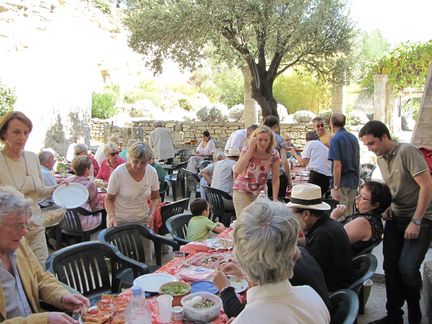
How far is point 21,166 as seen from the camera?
3.25 metres

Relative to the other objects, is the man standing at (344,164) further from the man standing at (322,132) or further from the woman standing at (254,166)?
the man standing at (322,132)

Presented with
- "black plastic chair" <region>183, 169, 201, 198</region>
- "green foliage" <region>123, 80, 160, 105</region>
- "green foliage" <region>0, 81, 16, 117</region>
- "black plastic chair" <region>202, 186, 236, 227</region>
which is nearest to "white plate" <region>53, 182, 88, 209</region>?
"black plastic chair" <region>202, 186, 236, 227</region>

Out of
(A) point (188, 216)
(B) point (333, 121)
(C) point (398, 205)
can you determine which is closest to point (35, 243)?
(A) point (188, 216)

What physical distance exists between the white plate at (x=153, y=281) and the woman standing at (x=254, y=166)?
6.34ft

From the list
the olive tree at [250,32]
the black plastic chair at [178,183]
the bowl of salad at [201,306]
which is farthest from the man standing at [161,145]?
the bowl of salad at [201,306]

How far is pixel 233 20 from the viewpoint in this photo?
955 centimetres

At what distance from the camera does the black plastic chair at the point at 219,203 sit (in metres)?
5.68

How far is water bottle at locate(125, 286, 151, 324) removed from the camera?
2.02 meters

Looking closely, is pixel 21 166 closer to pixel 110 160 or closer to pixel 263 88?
pixel 110 160

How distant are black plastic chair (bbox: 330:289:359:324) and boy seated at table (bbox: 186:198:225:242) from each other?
166 cm

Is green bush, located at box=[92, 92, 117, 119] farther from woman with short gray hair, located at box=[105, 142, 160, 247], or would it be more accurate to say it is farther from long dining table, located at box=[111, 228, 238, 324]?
long dining table, located at box=[111, 228, 238, 324]

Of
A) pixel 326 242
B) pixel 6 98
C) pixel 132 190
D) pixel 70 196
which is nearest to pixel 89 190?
pixel 70 196

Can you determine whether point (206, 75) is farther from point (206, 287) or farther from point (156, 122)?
point (206, 287)

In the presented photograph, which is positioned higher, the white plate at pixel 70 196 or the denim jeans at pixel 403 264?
the white plate at pixel 70 196
